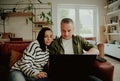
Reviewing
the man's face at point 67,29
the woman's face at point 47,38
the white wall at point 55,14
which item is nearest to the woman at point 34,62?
the woman's face at point 47,38

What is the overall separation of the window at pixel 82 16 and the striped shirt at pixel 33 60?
5.97 meters

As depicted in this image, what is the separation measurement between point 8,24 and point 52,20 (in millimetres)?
1721

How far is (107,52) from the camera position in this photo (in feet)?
21.9

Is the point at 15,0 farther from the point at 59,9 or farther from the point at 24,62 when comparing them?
the point at 24,62

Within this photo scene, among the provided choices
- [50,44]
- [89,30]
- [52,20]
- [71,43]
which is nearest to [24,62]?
[50,44]

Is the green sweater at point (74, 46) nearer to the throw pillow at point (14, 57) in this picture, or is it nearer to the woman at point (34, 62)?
the woman at point (34, 62)

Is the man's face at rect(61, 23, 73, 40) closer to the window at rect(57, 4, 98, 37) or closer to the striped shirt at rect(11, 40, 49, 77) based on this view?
the striped shirt at rect(11, 40, 49, 77)

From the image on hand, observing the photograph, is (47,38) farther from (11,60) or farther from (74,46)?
(11,60)

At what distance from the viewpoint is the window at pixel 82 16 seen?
25.6ft

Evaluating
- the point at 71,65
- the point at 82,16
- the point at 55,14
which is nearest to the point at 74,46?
the point at 71,65

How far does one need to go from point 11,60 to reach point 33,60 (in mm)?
401

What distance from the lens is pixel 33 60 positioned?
185cm

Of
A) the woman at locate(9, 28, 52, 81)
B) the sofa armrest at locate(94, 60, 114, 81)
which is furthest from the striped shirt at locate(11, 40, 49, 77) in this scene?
the sofa armrest at locate(94, 60, 114, 81)

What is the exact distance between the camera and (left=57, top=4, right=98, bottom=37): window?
7.81 m
